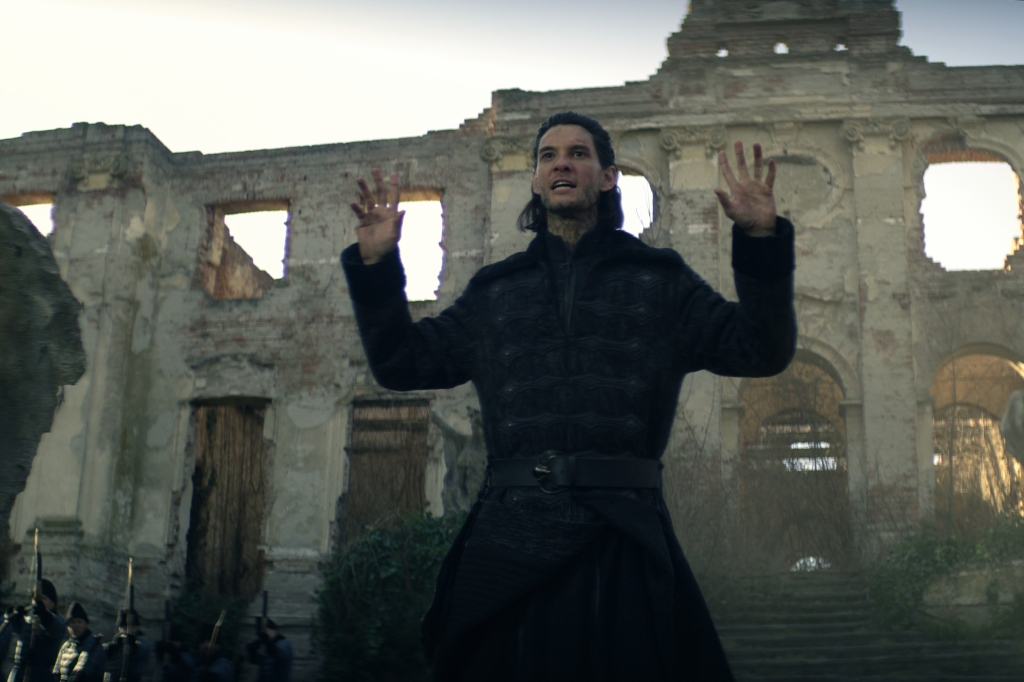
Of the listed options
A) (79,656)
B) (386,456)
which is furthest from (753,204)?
(386,456)

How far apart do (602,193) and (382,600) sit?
1026 cm

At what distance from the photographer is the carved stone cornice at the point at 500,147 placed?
1753cm

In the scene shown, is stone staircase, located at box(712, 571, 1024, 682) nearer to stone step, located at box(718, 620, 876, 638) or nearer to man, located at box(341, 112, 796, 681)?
stone step, located at box(718, 620, 876, 638)

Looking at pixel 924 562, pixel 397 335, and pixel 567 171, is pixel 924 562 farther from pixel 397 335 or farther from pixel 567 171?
pixel 397 335

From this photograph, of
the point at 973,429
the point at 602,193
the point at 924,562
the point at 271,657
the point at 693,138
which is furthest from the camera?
the point at 973,429

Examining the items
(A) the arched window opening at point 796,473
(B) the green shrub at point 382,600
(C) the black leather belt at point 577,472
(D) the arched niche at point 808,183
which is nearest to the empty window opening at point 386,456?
(B) the green shrub at point 382,600

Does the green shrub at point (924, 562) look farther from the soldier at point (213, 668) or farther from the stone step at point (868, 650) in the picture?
the soldier at point (213, 668)

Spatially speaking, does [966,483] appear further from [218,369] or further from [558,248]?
[558,248]

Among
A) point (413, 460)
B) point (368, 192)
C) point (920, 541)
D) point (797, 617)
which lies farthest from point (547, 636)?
point (413, 460)

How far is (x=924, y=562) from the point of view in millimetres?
12766

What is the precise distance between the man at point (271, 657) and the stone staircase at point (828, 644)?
4.76 meters

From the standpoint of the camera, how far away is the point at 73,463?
17.0 m

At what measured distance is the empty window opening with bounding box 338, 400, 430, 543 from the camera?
17.2 m

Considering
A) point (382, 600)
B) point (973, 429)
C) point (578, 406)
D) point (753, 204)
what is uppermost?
point (973, 429)
